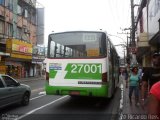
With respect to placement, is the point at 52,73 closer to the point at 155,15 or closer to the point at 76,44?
the point at 76,44

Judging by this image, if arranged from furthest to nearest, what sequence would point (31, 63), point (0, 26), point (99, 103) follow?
point (31, 63), point (0, 26), point (99, 103)

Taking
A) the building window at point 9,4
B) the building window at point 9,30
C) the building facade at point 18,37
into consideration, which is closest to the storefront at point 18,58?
the building facade at point 18,37

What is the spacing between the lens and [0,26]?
129 feet

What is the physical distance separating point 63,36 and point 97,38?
143 centimetres

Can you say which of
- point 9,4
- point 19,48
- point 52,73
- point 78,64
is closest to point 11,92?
point 52,73

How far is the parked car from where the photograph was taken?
A: 446 inches

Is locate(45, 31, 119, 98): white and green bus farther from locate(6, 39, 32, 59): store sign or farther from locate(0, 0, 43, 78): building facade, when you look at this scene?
locate(6, 39, 32, 59): store sign

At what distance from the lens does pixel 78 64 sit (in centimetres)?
1275

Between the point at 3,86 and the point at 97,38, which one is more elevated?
the point at 97,38

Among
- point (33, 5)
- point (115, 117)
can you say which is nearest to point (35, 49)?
point (33, 5)

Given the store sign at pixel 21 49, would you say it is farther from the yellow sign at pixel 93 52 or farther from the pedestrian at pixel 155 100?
the pedestrian at pixel 155 100

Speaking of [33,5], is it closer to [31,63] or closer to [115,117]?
[31,63]

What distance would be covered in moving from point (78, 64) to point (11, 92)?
9.06 feet

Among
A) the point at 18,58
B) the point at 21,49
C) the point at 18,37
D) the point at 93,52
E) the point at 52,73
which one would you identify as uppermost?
the point at 18,37
